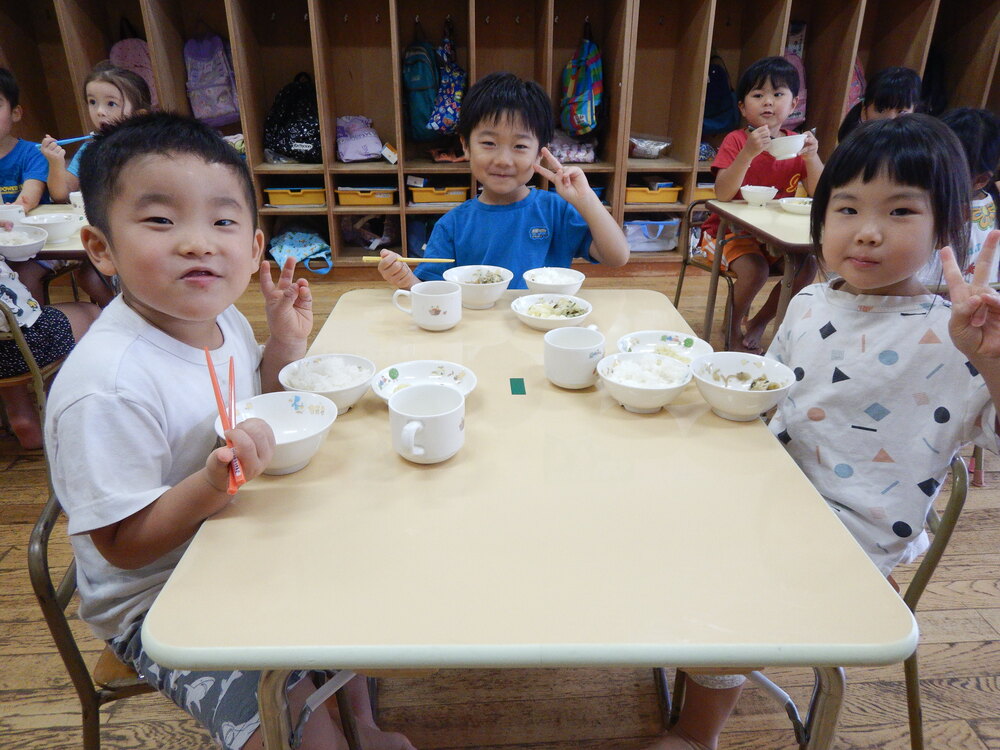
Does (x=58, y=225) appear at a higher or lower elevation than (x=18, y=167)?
lower

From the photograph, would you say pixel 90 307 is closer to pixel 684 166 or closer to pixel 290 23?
pixel 290 23

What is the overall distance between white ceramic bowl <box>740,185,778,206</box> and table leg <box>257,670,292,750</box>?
8.75 ft

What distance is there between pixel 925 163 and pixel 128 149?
1.24 m

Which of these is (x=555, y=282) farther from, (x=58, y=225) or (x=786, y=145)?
(x=58, y=225)

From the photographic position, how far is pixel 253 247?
101 centimetres

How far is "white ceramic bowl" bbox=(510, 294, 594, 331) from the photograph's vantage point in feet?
4.35

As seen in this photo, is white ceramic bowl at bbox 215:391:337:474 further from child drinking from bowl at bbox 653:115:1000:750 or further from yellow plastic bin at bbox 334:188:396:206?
yellow plastic bin at bbox 334:188:396:206

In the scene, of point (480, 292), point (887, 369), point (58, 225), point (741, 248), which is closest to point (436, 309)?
point (480, 292)

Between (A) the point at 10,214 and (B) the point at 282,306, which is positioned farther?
(A) the point at 10,214

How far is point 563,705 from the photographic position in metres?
1.38

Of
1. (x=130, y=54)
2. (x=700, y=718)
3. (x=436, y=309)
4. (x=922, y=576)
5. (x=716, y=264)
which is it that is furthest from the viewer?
(x=130, y=54)

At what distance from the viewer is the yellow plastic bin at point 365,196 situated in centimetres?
409

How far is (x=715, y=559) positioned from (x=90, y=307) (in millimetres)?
2468

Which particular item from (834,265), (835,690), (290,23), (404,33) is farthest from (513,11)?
(835,690)
